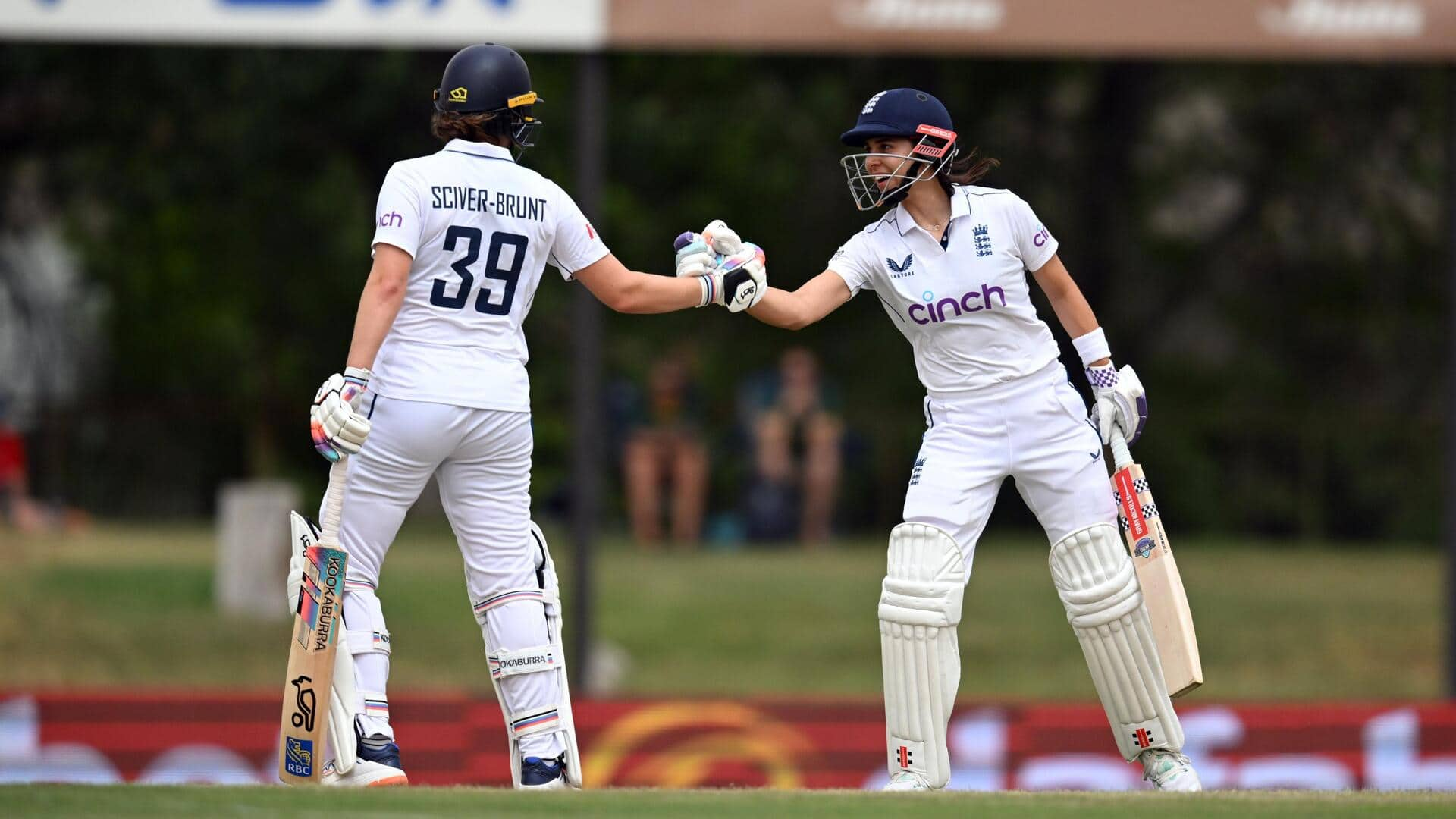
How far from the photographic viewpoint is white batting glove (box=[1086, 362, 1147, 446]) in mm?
5699

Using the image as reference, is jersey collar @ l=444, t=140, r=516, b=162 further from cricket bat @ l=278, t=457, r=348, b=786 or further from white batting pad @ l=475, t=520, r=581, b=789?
white batting pad @ l=475, t=520, r=581, b=789

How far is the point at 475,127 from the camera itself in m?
5.36

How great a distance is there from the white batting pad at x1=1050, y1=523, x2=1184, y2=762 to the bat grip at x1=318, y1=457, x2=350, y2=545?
6.19 ft

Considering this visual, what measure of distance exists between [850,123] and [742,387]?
3.01 m

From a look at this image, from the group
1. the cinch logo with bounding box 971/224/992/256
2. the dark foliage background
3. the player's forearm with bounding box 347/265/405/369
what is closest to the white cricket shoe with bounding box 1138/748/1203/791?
the cinch logo with bounding box 971/224/992/256

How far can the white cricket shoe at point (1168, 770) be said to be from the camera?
18.1 ft

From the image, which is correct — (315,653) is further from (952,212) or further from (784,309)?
(952,212)

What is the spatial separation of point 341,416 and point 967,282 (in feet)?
5.45

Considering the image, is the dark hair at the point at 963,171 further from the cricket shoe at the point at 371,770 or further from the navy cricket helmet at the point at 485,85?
the cricket shoe at the point at 371,770

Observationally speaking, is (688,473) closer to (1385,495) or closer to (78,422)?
(78,422)

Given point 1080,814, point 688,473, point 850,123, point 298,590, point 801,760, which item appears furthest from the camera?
point 850,123

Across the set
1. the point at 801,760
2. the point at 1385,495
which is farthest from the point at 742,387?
the point at 801,760

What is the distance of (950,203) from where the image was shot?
5559mm

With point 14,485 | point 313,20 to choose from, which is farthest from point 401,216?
point 14,485
